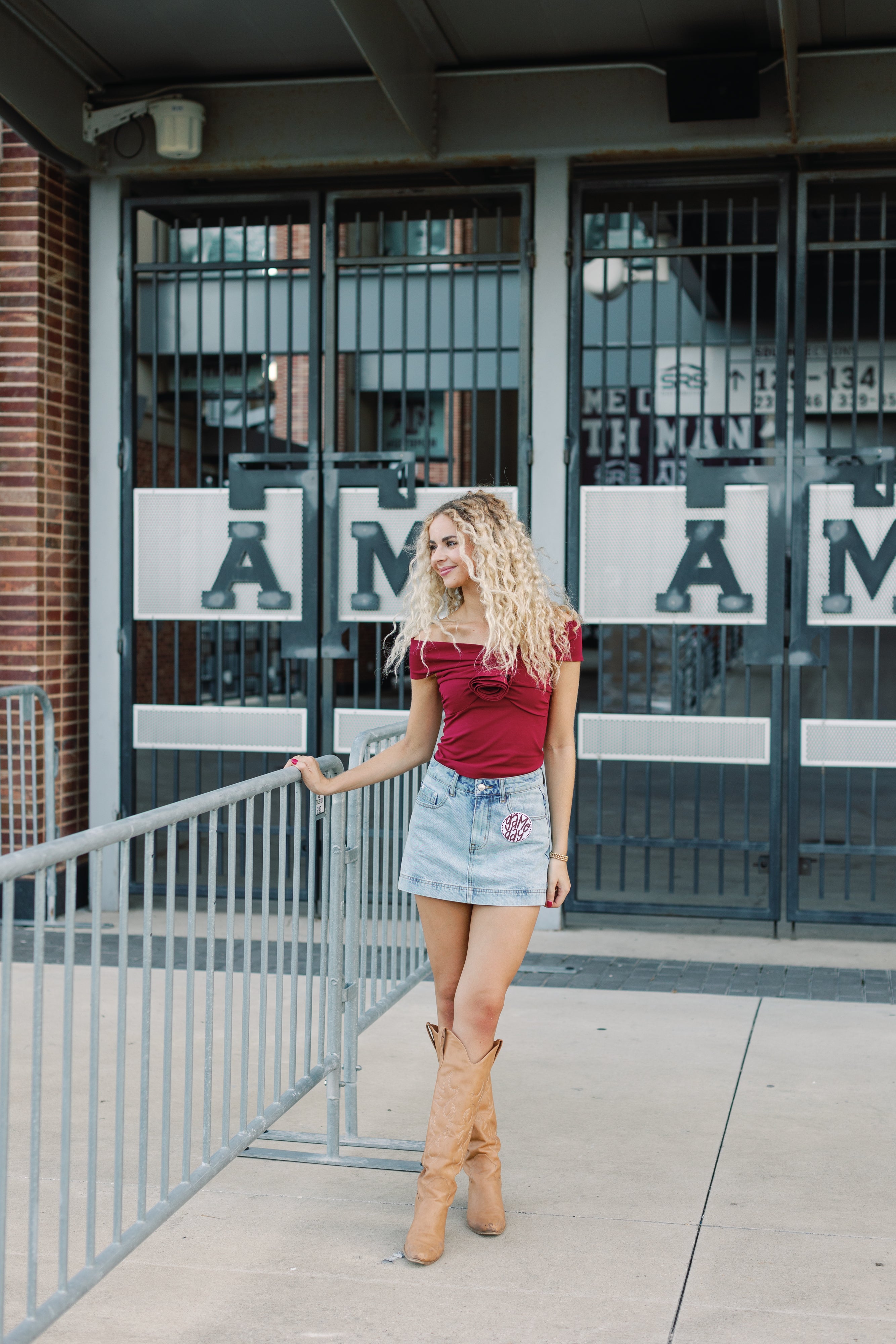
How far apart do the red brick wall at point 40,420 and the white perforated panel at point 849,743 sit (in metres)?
3.93

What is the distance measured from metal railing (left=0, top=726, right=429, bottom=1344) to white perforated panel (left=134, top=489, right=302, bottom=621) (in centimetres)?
142

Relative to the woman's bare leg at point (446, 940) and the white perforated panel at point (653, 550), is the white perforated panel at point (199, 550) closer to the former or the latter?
the white perforated panel at point (653, 550)

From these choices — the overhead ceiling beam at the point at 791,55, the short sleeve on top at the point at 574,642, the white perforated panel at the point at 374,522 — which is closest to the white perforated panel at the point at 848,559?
the white perforated panel at the point at 374,522

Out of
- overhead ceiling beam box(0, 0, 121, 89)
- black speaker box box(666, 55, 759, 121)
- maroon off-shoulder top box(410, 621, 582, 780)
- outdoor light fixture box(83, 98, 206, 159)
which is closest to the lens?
maroon off-shoulder top box(410, 621, 582, 780)

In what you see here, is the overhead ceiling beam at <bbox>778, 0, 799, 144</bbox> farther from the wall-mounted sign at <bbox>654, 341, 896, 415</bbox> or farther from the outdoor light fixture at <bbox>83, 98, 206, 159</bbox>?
the wall-mounted sign at <bbox>654, 341, 896, 415</bbox>

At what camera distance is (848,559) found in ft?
23.1

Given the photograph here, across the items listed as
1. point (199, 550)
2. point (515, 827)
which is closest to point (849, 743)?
point (199, 550)

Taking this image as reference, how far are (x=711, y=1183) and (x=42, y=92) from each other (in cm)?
586

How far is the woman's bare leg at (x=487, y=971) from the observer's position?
11.8 feet

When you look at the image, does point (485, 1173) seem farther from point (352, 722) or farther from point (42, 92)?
point (42, 92)

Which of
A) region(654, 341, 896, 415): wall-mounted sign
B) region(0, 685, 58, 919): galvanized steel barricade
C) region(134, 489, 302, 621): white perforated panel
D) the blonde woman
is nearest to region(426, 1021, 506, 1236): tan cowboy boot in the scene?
the blonde woman

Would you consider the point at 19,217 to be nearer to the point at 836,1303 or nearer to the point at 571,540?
the point at 571,540

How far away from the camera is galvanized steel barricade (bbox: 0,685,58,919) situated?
7.00 m

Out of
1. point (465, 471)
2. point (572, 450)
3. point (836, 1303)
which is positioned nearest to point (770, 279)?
point (465, 471)
